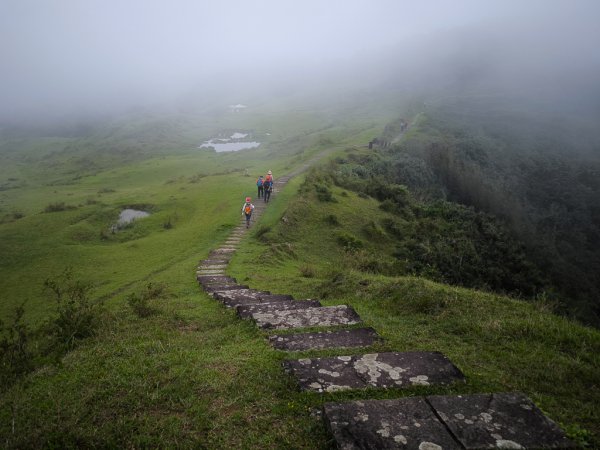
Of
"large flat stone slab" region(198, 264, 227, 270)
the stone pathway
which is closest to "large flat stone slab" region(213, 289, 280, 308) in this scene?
the stone pathway

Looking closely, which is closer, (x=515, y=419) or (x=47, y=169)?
(x=515, y=419)

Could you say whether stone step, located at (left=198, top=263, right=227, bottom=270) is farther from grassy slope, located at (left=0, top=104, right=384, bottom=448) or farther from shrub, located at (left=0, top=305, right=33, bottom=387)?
shrub, located at (left=0, top=305, right=33, bottom=387)

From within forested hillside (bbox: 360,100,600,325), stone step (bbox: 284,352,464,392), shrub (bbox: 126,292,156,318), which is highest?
stone step (bbox: 284,352,464,392)

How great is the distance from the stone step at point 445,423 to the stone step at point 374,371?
2.03 ft

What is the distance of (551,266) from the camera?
36.3 metres

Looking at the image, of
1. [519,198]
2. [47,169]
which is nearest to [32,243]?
[519,198]

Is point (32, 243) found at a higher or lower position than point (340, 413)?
lower

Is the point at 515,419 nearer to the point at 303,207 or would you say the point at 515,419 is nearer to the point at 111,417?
the point at 111,417

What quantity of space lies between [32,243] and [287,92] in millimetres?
162652

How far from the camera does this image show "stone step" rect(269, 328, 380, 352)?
663 centimetres

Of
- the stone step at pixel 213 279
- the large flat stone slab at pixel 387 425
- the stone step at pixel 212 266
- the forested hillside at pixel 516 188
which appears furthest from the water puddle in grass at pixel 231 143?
the large flat stone slab at pixel 387 425

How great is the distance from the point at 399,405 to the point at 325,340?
2475mm

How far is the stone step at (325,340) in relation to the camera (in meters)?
6.63

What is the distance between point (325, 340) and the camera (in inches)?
269
